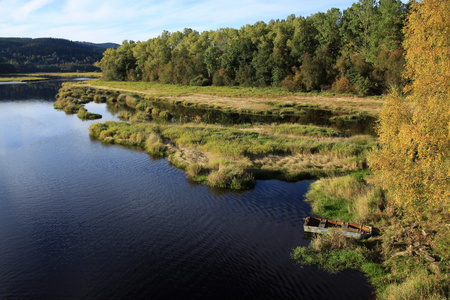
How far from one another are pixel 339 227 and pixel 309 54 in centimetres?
7319

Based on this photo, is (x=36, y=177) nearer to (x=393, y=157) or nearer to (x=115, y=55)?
(x=393, y=157)

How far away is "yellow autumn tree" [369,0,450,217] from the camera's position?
12.2 metres

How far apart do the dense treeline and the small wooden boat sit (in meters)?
55.8

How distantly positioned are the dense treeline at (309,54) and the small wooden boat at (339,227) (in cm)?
5581

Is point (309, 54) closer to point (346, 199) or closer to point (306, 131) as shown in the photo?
point (306, 131)

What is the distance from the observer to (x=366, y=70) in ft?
237

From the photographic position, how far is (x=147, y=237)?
17125 mm

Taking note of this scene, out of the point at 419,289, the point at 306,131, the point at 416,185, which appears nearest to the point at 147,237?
the point at 419,289

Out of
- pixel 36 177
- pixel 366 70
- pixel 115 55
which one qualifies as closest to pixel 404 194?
pixel 36 177

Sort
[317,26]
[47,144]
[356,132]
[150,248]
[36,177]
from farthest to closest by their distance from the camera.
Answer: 1. [317,26]
2. [356,132]
3. [47,144]
4. [36,177]
5. [150,248]

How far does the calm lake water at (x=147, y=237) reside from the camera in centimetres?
1349

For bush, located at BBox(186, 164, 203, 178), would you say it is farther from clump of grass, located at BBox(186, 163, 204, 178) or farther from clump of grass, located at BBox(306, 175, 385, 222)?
clump of grass, located at BBox(306, 175, 385, 222)

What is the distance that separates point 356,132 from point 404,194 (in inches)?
1206

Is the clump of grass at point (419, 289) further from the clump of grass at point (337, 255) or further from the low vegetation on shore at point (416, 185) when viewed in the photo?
→ the clump of grass at point (337, 255)
